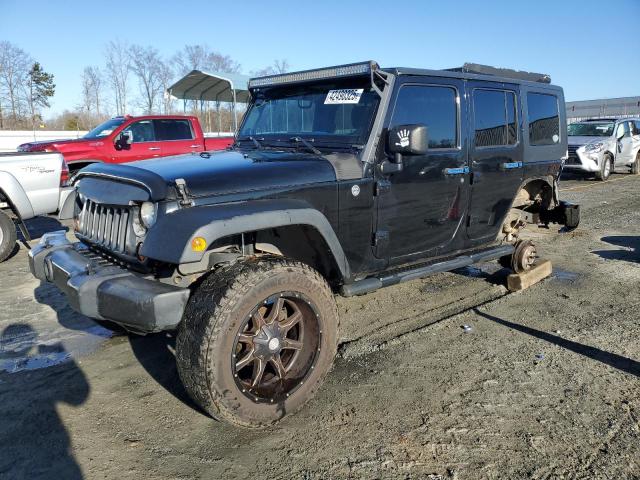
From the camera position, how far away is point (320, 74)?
3.89 meters

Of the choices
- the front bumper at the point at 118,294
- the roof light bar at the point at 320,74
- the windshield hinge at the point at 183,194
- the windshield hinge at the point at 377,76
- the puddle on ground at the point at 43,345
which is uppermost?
the roof light bar at the point at 320,74

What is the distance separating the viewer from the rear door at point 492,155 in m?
4.42

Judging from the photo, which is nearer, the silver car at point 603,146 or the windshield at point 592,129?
the silver car at point 603,146

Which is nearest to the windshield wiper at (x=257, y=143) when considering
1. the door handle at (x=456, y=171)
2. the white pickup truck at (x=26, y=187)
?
the door handle at (x=456, y=171)

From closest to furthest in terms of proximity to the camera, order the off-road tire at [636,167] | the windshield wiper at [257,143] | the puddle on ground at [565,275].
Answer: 1. the windshield wiper at [257,143]
2. the puddle on ground at [565,275]
3. the off-road tire at [636,167]

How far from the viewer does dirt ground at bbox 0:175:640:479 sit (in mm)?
2613

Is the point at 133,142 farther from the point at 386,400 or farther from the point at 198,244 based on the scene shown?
the point at 386,400

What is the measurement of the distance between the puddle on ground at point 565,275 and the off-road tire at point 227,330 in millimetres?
3892

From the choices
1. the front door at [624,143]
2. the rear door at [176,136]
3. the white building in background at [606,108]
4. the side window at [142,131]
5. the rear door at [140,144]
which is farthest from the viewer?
the white building in background at [606,108]

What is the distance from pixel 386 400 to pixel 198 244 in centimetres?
156

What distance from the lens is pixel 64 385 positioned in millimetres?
3486

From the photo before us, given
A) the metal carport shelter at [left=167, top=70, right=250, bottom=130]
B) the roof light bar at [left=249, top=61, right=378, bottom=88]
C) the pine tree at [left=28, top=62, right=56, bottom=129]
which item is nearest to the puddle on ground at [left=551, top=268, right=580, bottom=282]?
the roof light bar at [left=249, top=61, right=378, bottom=88]

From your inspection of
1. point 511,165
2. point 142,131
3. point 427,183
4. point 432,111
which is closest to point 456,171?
point 427,183

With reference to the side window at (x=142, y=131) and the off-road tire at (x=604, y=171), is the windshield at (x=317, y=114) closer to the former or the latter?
the side window at (x=142, y=131)
